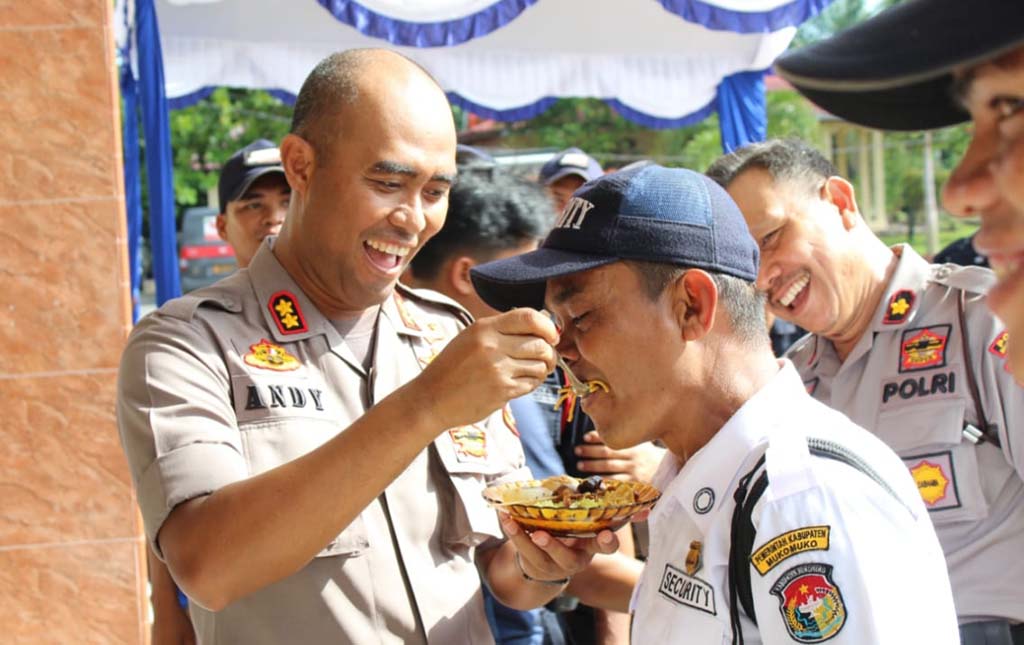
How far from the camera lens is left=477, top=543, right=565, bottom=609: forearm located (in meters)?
2.37

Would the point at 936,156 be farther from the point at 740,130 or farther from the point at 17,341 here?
the point at 17,341

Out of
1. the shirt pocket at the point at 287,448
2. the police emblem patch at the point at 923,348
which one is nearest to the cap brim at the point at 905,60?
the shirt pocket at the point at 287,448

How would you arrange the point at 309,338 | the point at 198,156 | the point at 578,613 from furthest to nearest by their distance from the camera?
the point at 198,156
the point at 578,613
the point at 309,338

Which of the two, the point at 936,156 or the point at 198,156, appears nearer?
the point at 198,156

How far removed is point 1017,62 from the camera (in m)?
0.94

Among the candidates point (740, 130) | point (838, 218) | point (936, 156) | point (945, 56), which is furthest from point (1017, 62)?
point (936, 156)

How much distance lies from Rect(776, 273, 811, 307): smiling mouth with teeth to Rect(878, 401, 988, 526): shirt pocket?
55 cm

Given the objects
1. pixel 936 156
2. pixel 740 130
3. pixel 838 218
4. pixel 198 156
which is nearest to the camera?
pixel 838 218

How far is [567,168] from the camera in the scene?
5367mm

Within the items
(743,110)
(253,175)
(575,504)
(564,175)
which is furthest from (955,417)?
(743,110)

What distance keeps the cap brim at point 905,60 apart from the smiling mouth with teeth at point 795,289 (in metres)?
2.15

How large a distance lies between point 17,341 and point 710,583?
264 centimetres

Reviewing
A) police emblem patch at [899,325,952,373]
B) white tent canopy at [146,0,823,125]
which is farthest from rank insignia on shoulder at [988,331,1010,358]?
→ white tent canopy at [146,0,823,125]

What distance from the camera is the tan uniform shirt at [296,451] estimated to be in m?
2.04
